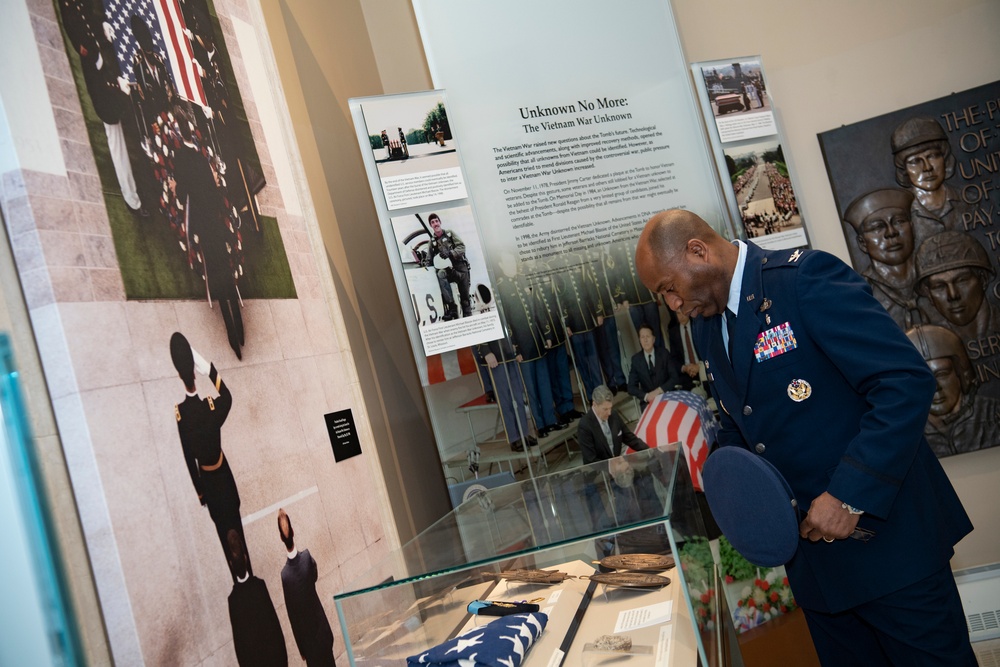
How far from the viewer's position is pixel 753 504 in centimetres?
175

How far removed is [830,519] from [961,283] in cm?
280

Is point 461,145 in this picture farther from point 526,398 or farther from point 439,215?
point 526,398

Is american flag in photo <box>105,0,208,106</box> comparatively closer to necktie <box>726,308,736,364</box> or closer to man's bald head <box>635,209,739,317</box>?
man's bald head <box>635,209,739,317</box>

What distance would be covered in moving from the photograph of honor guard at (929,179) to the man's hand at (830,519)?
9.10 feet

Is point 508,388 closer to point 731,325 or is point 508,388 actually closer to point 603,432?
point 603,432

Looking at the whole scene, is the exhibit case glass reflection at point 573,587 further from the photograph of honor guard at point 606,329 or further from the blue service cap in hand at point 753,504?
the photograph of honor guard at point 606,329

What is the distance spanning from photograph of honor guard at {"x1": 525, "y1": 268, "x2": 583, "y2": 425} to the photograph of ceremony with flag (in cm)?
111

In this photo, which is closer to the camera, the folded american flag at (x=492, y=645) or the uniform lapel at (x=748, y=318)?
the folded american flag at (x=492, y=645)

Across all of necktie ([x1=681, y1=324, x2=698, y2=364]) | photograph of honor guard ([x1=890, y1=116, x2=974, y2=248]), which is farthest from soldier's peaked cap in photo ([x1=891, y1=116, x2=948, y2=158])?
necktie ([x1=681, y1=324, x2=698, y2=364])

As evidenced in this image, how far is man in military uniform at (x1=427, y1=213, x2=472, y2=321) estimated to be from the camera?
3342 millimetres

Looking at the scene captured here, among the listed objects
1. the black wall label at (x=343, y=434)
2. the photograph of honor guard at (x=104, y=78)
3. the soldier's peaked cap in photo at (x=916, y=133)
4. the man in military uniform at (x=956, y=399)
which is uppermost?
the photograph of honor guard at (x=104, y=78)

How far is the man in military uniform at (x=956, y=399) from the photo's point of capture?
4.20 metres

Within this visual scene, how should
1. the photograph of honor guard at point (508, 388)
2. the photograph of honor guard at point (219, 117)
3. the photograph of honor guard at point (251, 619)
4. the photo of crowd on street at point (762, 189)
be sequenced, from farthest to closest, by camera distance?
the photo of crowd on street at point (762, 189), the photograph of honor guard at point (508, 388), the photograph of honor guard at point (219, 117), the photograph of honor guard at point (251, 619)

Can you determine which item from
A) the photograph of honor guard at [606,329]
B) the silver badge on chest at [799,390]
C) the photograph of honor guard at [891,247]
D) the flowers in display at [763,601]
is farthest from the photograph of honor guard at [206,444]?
the photograph of honor guard at [891,247]
